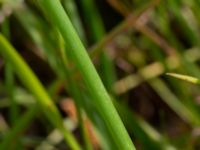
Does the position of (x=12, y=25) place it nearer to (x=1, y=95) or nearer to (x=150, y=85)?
(x=1, y=95)

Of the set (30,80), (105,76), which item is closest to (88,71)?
(30,80)

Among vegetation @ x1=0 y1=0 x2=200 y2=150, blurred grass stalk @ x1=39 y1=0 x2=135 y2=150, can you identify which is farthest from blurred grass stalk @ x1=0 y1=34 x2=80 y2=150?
blurred grass stalk @ x1=39 y1=0 x2=135 y2=150

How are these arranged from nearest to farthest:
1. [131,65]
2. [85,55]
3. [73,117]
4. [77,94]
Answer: [85,55]
[77,94]
[73,117]
[131,65]

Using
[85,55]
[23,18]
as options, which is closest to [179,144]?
[23,18]

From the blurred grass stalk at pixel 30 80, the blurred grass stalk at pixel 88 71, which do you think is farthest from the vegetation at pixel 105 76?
the blurred grass stalk at pixel 88 71

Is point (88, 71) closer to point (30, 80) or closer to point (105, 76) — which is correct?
point (30, 80)

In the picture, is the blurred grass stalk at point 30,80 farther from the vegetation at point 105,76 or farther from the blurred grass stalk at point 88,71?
the blurred grass stalk at point 88,71

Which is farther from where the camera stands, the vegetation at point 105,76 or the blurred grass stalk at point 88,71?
the vegetation at point 105,76

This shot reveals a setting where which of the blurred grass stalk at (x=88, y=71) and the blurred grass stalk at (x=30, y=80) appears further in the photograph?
the blurred grass stalk at (x=30, y=80)
